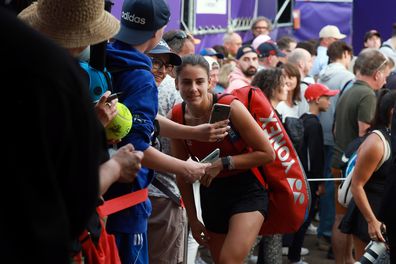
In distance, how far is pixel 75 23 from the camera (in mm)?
3215

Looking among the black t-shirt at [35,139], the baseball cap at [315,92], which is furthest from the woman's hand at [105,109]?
the baseball cap at [315,92]

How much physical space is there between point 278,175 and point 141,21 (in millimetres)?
1819

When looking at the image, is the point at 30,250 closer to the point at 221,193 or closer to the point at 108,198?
the point at 108,198

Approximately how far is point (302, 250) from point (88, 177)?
6980 millimetres

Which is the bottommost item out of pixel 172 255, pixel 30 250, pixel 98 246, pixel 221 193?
pixel 172 255

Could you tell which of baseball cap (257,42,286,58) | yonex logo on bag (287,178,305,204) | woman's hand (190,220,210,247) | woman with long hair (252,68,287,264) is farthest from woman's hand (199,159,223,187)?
baseball cap (257,42,286,58)

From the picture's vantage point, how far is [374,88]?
8.25m

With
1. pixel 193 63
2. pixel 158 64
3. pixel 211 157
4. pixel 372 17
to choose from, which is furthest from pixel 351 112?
pixel 372 17

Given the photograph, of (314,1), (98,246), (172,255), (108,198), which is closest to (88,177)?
(98,246)

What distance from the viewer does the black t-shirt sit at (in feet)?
6.23

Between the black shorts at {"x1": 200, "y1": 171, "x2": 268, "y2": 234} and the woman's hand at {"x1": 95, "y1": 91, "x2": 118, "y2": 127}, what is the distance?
2.05 m

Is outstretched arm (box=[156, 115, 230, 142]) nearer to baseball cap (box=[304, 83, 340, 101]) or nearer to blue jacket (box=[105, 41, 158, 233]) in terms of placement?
blue jacket (box=[105, 41, 158, 233])

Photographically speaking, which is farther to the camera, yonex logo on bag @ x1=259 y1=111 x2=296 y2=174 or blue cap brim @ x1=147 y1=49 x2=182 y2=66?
yonex logo on bag @ x1=259 y1=111 x2=296 y2=174

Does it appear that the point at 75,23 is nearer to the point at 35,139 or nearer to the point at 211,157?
the point at 35,139
